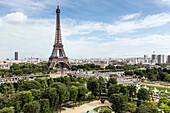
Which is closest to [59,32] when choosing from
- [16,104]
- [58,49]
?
[58,49]

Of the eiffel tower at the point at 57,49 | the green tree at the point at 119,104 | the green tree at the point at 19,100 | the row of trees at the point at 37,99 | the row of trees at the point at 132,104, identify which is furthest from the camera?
the eiffel tower at the point at 57,49

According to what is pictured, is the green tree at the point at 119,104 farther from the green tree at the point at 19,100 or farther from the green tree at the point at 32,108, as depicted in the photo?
the green tree at the point at 19,100

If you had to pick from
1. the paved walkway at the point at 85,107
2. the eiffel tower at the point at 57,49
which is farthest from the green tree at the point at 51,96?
the eiffel tower at the point at 57,49

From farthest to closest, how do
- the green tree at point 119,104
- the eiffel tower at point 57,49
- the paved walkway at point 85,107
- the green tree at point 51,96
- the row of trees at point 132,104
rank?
1. the eiffel tower at point 57,49
2. the paved walkway at point 85,107
3. the green tree at point 51,96
4. the green tree at point 119,104
5. the row of trees at point 132,104

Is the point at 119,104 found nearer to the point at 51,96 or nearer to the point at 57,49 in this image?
the point at 51,96

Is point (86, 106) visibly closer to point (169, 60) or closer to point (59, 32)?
point (59, 32)

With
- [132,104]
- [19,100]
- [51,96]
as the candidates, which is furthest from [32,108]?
[132,104]

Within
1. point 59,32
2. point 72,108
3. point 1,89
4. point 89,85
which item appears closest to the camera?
point 72,108

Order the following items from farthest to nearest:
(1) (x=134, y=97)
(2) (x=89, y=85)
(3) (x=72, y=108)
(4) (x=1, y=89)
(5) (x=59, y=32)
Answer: (5) (x=59, y=32)
(4) (x=1, y=89)
(2) (x=89, y=85)
(1) (x=134, y=97)
(3) (x=72, y=108)

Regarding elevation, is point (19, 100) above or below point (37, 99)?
above

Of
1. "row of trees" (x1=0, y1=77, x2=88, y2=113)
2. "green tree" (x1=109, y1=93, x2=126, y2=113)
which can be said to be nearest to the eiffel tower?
"row of trees" (x1=0, y1=77, x2=88, y2=113)

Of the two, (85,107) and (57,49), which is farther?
(57,49)
